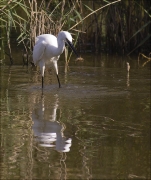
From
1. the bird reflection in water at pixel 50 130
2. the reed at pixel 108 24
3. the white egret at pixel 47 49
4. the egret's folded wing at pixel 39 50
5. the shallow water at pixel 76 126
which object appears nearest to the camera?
the shallow water at pixel 76 126

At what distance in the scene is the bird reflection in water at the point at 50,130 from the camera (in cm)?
559

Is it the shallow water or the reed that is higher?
the reed

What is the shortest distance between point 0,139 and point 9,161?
0.85 metres

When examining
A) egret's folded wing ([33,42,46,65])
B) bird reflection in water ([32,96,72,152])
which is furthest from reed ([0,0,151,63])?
bird reflection in water ([32,96,72,152])

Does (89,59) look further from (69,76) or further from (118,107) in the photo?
(118,107)

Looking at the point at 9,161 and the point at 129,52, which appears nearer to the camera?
the point at 9,161

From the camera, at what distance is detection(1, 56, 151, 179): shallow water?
4816mm

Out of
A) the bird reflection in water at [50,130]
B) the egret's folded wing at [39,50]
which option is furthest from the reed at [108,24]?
the bird reflection in water at [50,130]

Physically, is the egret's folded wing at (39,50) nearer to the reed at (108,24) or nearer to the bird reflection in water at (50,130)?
the reed at (108,24)

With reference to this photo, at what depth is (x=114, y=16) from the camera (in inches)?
500

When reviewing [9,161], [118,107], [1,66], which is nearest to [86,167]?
[9,161]

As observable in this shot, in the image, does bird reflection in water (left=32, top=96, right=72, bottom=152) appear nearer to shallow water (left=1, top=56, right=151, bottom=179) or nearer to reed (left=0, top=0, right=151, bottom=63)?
shallow water (left=1, top=56, right=151, bottom=179)

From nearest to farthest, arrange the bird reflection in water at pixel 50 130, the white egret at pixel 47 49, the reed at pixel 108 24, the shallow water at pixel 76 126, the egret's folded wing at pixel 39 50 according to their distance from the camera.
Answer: the shallow water at pixel 76 126 < the bird reflection in water at pixel 50 130 < the white egret at pixel 47 49 < the egret's folded wing at pixel 39 50 < the reed at pixel 108 24

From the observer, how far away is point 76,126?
6.48 m
